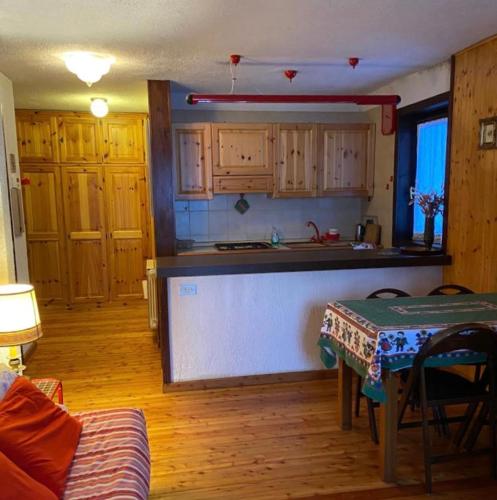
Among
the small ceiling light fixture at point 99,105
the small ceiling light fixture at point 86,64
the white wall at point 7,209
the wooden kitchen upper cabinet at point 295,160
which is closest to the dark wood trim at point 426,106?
the wooden kitchen upper cabinet at point 295,160

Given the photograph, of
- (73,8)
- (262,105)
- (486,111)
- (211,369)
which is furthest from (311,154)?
(73,8)

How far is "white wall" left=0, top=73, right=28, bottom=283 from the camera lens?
3.62 meters

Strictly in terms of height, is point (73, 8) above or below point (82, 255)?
above

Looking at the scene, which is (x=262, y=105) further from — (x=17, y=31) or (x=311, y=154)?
(x=17, y=31)

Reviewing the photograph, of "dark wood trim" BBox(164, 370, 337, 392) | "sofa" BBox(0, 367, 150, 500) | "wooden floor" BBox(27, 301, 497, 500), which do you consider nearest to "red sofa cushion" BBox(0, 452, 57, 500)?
"sofa" BBox(0, 367, 150, 500)

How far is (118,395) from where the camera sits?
339 cm

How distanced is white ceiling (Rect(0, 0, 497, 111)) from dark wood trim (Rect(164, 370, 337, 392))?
2391mm

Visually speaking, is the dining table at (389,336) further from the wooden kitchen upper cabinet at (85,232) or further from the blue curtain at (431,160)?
the wooden kitchen upper cabinet at (85,232)

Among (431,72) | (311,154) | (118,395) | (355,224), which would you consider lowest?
(118,395)

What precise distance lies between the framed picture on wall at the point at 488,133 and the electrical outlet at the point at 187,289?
2257 mm

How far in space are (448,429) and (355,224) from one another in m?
2.99

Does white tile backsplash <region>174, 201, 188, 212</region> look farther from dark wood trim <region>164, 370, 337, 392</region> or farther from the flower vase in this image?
the flower vase

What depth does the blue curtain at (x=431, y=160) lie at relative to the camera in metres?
4.01

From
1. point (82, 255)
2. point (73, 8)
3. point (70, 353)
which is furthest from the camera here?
point (82, 255)
